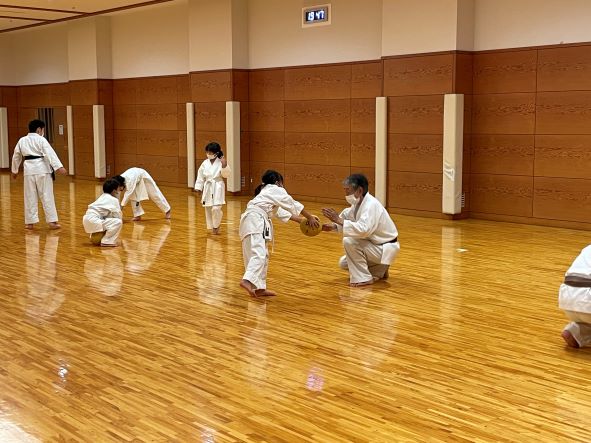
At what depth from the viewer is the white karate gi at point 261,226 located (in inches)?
259

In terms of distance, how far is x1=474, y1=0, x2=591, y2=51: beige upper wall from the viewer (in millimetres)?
10398

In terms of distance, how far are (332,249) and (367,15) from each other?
5597 mm

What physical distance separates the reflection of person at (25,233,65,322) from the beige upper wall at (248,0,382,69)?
6.29 meters

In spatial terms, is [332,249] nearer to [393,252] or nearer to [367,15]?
[393,252]

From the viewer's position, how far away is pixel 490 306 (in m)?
6.25

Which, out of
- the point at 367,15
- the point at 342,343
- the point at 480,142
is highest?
the point at 367,15

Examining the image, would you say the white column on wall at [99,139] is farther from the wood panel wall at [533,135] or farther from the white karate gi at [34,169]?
the wood panel wall at [533,135]

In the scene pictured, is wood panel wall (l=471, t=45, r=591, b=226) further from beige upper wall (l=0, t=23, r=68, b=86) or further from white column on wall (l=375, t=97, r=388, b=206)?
beige upper wall (l=0, t=23, r=68, b=86)

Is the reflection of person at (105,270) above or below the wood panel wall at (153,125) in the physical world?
below

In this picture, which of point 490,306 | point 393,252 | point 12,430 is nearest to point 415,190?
point 393,252

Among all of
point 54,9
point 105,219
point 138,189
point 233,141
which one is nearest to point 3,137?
point 54,9

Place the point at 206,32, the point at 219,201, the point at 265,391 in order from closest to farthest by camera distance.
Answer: the point at 265,391 → the point at 219,201 → the point at 206,32

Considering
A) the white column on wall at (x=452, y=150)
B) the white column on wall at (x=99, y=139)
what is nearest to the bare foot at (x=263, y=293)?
the white column on wall at (x=452, y=150)

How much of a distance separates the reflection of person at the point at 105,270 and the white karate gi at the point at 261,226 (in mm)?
1285
